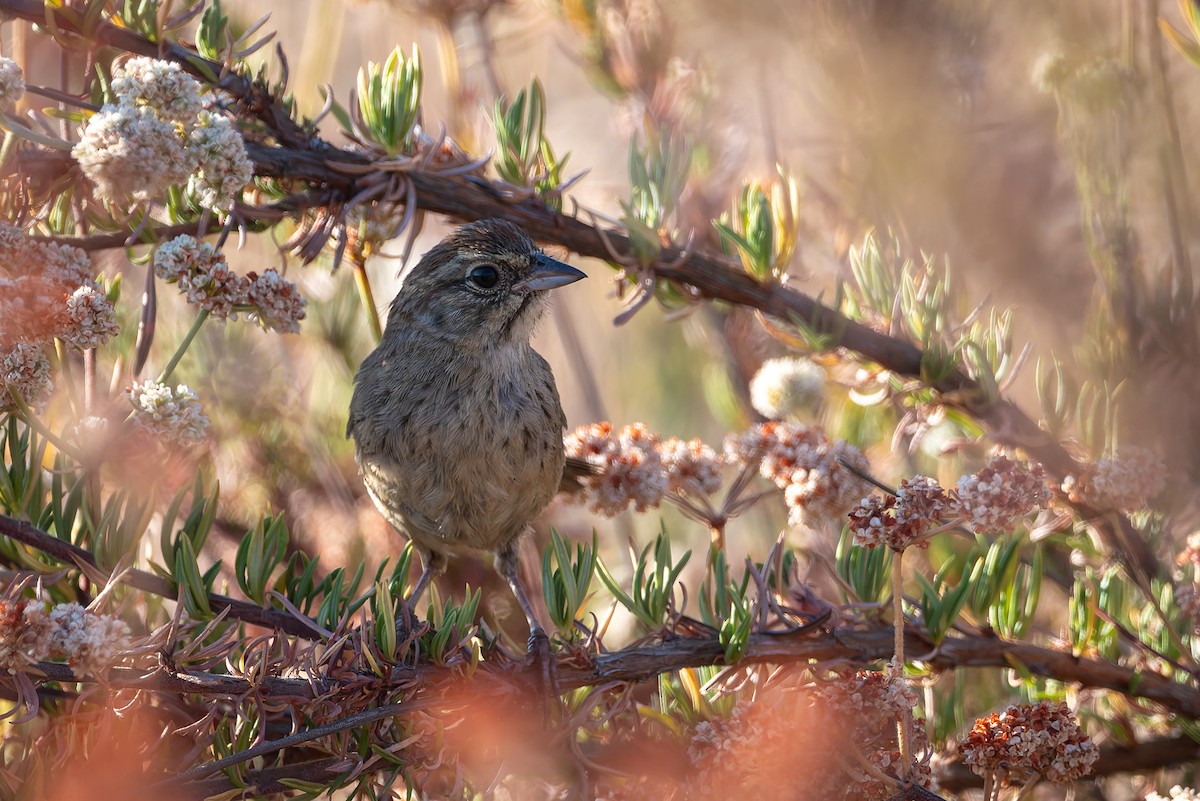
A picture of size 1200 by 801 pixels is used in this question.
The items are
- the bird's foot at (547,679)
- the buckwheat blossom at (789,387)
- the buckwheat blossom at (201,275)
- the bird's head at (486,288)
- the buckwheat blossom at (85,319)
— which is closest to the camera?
the buckwheat blossom at (85,319)

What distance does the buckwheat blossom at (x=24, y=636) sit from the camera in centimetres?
141

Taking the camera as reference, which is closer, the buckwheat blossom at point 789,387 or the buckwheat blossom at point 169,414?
the buckwheat blossom at point 169,414

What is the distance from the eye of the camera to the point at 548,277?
3.44 metres

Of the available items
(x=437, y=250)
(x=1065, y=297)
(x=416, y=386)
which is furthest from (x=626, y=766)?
(x=437, y=250)

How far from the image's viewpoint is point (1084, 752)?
5.78ft

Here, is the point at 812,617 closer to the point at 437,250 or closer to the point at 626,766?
the point at 626,766

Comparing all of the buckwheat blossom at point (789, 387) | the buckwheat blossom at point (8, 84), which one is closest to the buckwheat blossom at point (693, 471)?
the buckwheat blossom at point (789, 387)

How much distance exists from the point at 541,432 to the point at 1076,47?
177 cm

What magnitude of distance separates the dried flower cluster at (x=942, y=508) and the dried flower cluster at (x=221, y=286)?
3.70 ft

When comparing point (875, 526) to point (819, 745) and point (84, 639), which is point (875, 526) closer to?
point (819, 745)

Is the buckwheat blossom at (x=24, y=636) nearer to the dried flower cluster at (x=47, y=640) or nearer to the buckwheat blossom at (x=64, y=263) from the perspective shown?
the dried flower cluster at (x=47, y=640)

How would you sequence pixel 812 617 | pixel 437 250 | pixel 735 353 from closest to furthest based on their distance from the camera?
pixel 812 617 → pixel 437 250 → pixel 735 353

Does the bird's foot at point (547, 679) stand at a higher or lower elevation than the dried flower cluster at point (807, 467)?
lower

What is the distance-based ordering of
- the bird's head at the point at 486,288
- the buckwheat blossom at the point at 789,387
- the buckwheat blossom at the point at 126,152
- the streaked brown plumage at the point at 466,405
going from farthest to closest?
the bird's head at the point at 486,288 < the streaked brown plumage at the point at 466,405 < the buckwheat blossom at the point at 789,387 < the buckwheat blossom at the point at 126,152
